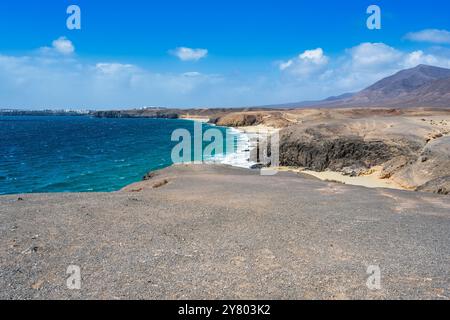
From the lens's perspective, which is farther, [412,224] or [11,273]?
[412,224]

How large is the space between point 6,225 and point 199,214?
19.7 feet

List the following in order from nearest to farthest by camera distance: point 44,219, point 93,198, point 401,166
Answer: point 44,219
point 93,198
point 401,166

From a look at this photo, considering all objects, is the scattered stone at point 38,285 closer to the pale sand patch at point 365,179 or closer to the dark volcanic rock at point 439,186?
the dark volcanic rock at point 439,186

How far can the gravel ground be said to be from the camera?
7.55 metres

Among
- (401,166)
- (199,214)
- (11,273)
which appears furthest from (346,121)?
(11,273)

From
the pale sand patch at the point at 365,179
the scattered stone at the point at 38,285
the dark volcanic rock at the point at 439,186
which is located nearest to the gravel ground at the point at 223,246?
the scattered stone at the point at 38,285

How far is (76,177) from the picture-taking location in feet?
120

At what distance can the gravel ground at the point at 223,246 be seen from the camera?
24.8ft

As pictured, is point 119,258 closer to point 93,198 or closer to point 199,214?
point 199,214

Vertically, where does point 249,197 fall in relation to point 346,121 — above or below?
below

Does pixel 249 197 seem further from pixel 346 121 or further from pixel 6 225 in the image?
pixel 346 121

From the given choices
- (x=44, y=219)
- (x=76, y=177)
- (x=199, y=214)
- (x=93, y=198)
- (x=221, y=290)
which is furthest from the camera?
(x=76, y=177)

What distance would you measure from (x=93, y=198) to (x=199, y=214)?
5131mm

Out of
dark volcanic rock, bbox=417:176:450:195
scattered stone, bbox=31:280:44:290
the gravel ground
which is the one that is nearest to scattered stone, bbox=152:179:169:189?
the gravel ground
